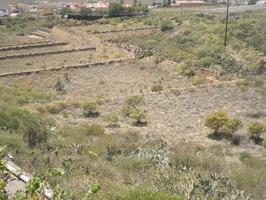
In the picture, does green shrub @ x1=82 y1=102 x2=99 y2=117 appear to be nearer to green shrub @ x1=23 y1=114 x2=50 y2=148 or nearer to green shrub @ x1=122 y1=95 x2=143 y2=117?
green shrub @ x1=122 y1=95 x2=143 y2=117

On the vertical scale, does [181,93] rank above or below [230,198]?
below

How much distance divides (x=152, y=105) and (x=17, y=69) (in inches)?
465

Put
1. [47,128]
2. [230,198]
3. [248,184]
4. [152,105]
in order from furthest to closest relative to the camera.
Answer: [152,105] < [47,128] < [248,184] < [230,198]

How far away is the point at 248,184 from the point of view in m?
12.7

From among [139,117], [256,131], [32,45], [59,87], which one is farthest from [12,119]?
[32,45]

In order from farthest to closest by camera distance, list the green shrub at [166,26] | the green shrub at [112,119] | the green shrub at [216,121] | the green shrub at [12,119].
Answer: the green shrub at [166,26] < the green shrub at [112,119] < the green shrub at [216,121] < the green shrub at [12,119]

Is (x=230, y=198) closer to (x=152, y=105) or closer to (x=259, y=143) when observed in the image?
(x=259, y=143)

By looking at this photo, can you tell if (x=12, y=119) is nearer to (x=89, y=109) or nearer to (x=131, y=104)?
(x=89, y=109)

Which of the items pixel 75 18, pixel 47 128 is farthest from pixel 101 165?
pixel 75 18

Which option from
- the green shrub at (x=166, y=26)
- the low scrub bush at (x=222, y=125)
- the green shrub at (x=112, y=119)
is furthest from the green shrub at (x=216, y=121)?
the green shrub at (x=166, y=26)

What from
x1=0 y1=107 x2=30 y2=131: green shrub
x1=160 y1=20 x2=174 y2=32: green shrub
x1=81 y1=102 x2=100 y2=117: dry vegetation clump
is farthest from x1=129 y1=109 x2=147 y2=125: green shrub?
x1=160 y1=20 x2=174 y2=32: green shrub

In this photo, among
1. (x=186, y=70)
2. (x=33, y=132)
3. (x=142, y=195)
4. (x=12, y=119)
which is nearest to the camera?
(x=142, y=195)

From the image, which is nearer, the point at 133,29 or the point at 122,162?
the point at 122,162

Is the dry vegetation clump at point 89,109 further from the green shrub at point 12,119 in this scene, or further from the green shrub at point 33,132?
the green shrub at point 33,132
